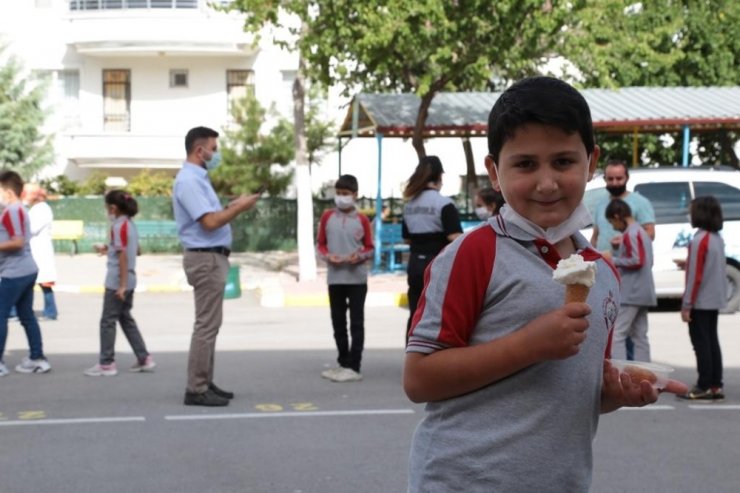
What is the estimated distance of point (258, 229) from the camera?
104ft

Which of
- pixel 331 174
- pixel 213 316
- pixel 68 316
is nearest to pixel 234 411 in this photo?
pixel 213 316

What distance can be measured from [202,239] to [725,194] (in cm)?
947

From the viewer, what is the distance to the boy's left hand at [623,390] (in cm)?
271

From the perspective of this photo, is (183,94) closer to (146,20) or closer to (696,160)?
(146,20)

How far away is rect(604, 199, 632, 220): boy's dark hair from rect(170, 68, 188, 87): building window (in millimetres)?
31220

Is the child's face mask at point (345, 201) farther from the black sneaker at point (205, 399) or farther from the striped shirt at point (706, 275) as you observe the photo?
the striped shirt at point (706, 275)

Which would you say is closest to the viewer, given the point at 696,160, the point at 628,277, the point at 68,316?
the point at 628,277

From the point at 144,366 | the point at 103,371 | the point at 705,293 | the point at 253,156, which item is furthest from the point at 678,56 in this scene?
the point at 103,371

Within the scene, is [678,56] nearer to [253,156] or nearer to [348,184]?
[253,156]

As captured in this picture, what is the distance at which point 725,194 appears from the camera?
52.7 ft

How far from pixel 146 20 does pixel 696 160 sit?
59.3ft

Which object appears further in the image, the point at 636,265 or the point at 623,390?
the point at 636,265

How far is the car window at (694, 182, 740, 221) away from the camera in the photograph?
16.0m

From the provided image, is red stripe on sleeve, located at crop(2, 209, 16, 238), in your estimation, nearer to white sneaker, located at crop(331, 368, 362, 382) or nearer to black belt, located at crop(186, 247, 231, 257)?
black belt, located at crop(186, 247, 231, 257)
